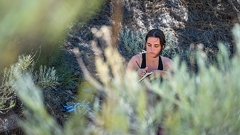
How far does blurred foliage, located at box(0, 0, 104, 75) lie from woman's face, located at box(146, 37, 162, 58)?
2.05ft

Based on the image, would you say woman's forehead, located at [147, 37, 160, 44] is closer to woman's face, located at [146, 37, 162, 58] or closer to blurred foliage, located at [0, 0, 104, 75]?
woman's face, located at [146, 37, 162, 58]

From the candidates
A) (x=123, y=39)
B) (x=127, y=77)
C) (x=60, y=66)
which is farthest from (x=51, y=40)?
(x=123, y=39)

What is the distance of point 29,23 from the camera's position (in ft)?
10.9

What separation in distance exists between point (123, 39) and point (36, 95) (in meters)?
5.33

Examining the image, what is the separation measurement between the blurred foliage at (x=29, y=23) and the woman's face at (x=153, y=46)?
62 cm

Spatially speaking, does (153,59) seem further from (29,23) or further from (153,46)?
(29,23)

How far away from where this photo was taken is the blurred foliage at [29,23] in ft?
9.38

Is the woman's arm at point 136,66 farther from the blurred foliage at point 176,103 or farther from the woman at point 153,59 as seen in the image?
the blurred foliage at point 176,103

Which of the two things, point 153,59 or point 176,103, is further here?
point 153,59

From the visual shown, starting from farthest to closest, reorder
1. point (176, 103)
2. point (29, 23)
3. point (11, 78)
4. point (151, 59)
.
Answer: point (11, 78) < point (151, 59) < point (29, 23) < point (176, 103)

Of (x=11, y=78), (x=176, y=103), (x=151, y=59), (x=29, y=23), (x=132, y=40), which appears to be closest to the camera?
(x=176, y=103)

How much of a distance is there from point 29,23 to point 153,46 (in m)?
0.87

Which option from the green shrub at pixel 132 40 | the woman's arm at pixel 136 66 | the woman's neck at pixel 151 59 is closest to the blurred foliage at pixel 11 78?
the woman's arm at pixel 136 66

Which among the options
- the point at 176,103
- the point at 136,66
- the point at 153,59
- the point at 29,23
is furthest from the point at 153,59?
the point at 176,103
